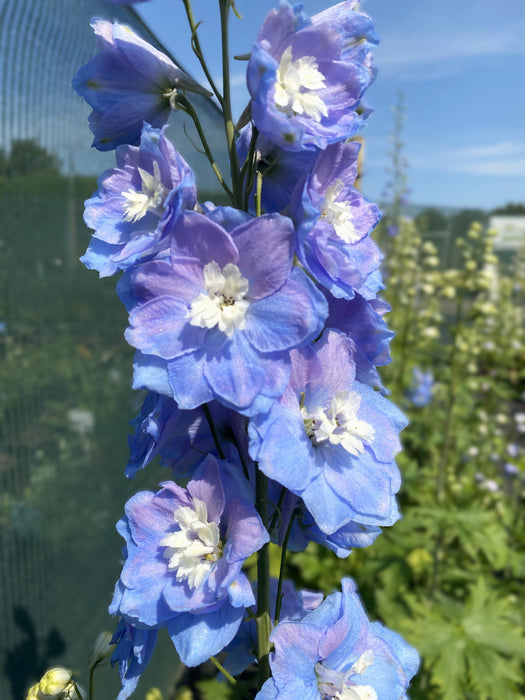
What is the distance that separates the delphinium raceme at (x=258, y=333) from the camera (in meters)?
0.74

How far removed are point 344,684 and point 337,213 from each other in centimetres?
72

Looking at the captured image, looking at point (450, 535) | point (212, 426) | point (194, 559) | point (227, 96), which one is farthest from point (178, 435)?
point (450, 535)

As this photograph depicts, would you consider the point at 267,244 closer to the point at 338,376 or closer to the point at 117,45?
the point at 338,376

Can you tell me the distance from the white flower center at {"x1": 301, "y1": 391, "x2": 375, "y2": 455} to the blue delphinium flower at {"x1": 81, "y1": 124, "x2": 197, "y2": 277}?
351 millimetres

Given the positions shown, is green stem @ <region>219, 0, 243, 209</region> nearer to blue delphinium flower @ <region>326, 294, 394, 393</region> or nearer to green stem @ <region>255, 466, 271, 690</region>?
blue delphinium flower @ <region>326, 294, 394, 393</region>

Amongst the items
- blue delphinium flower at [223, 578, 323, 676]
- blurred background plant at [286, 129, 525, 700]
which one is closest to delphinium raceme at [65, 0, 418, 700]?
blue delphinium flower at [223, 578, 323, 676]

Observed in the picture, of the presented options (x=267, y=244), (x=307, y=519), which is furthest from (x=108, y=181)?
(x=307, y=519)

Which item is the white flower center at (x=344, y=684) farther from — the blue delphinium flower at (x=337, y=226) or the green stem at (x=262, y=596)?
the blue delphinium flower at (x=337, y=226)

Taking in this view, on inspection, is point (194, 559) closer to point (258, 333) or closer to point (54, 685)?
point (258, 333)

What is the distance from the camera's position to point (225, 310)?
0.75 metres

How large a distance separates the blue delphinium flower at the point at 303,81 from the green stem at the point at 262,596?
0.54 meters

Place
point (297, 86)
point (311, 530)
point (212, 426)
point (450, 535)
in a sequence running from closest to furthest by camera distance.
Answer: point (297, 86) → point (212, 426) → point (311, 530) → point (450, 535)

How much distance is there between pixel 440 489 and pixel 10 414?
7.96ft

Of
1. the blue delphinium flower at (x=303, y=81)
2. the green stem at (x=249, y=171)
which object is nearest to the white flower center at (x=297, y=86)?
the blue delphinium flower at (x=303, y=81)
